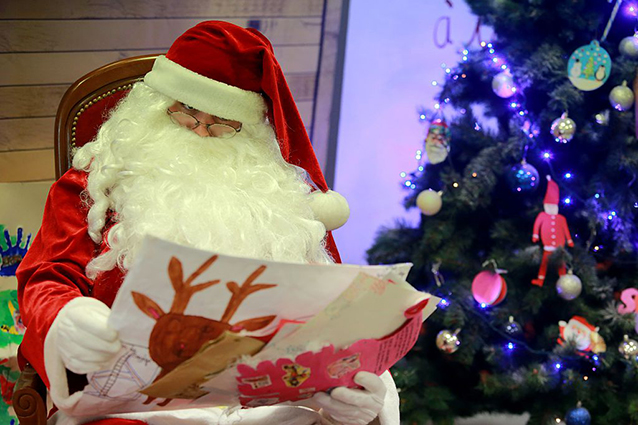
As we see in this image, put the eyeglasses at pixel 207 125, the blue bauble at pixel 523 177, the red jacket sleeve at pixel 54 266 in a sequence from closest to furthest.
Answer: the red jacket sleeve at pixel 54 266 < the eyeglasses at pixel 207 125 < the blue bauble at pixel 523 177

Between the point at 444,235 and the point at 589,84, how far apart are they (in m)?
0.65

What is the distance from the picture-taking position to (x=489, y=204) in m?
2.51

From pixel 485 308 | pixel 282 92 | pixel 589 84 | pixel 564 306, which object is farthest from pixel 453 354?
pixel 282 92

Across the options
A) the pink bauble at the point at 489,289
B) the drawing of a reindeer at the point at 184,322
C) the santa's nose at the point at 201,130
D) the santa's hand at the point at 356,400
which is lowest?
the pink bauble at the point at 489,289

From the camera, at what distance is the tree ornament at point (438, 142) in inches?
96.7

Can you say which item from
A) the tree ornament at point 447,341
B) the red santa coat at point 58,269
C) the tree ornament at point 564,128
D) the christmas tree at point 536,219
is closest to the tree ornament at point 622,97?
the christmas tree at point 536,219

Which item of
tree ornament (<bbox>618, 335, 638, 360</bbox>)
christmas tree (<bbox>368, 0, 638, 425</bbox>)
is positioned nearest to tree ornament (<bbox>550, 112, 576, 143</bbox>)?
christmas tree (<bbox>368, 0, 638, 425</bbox>)

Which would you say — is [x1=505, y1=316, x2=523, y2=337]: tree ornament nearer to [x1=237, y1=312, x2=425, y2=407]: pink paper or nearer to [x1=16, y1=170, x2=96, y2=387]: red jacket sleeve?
[x1=237, y1=312, x2=425, y2=407]: pink paper

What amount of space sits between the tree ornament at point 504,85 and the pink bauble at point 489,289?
1.90 feet

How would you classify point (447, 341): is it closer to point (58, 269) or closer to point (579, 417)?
point (579, 417)

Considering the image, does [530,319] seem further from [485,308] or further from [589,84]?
[589,84]

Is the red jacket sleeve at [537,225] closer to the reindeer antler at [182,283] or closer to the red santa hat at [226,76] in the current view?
the red santa hat at [226,76]

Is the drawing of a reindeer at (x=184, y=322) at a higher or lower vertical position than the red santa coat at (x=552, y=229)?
higher

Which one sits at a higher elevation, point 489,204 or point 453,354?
point 489,204
